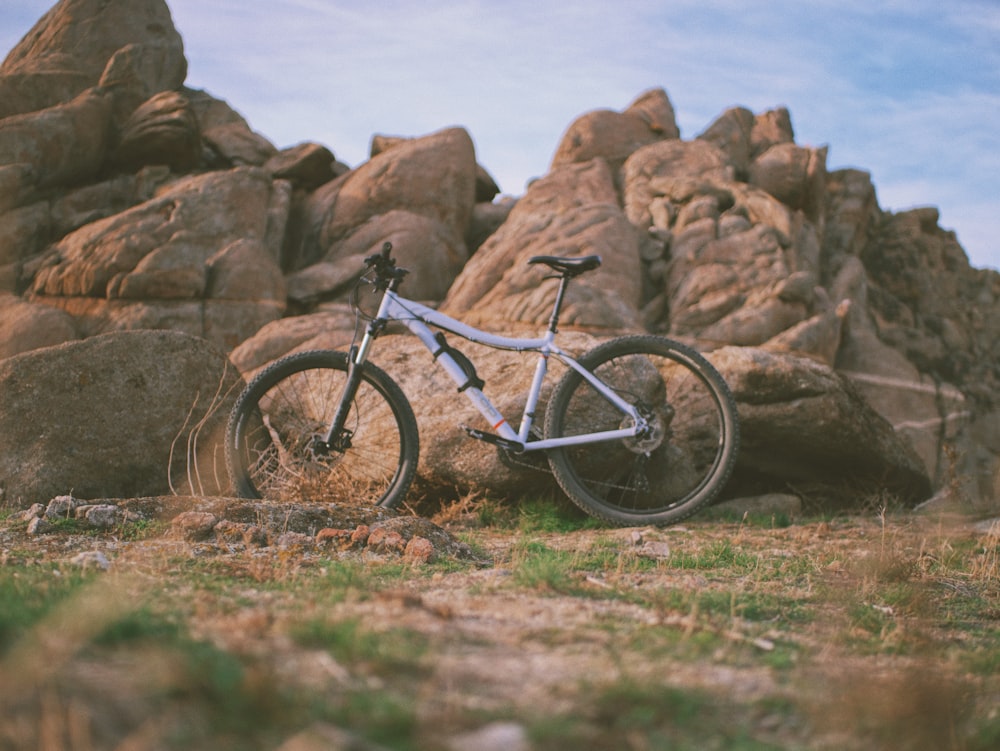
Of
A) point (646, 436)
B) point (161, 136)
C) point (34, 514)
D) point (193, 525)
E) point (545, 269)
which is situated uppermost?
point (161, 136)

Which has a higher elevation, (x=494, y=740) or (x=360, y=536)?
(x=494, y=740)

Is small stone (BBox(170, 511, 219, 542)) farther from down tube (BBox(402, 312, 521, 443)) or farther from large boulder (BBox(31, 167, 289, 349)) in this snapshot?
large boulder (BBox(31, 167, 289, 349))

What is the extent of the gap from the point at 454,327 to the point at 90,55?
16.1 metres

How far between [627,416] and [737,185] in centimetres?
1292

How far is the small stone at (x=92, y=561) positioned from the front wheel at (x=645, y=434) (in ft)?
9.75

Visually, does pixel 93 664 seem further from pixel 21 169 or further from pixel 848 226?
pixel 848 226

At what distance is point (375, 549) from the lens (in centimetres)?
440

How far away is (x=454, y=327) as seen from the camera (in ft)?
19.3

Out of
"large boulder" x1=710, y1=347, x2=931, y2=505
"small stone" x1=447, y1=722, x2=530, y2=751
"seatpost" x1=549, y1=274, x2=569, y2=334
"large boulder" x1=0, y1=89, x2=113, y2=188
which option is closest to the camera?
"small stone" x1=447, y1=722, x2=530, y2=751

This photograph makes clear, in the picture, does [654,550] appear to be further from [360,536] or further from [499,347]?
[499,347]

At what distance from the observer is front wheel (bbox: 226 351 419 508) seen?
5.81m

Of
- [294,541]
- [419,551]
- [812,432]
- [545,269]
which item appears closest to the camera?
[419,551]

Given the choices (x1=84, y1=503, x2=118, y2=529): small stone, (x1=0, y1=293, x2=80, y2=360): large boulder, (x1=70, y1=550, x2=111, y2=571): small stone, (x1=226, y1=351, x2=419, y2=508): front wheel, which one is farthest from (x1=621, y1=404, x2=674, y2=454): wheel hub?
(x1=0, y1=293, x2=80, y2=360): large boulder

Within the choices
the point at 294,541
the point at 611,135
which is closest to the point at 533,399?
the point at 294,541
